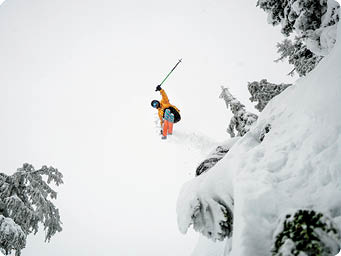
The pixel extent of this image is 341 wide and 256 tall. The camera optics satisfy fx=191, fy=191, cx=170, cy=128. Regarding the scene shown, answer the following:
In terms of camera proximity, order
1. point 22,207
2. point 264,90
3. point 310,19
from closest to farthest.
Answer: point 310,19, point 22,207, point 264,90

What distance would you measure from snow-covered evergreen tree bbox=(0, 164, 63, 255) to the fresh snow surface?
6166mm

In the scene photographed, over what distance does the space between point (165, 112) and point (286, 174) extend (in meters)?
13.5

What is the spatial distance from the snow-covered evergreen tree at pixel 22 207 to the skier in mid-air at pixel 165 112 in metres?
9.59

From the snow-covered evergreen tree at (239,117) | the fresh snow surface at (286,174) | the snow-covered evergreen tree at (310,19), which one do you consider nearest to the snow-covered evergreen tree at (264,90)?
the snow-covered evergreen tree at (239,117)

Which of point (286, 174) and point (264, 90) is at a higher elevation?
point (264, 90)

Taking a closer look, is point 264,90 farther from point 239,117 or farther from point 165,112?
point 165,112

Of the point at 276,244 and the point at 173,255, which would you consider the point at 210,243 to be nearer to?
the point at 276,244

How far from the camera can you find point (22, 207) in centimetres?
718

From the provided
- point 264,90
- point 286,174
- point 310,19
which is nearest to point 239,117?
point 264,90

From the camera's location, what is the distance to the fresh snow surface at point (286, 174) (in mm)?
2568

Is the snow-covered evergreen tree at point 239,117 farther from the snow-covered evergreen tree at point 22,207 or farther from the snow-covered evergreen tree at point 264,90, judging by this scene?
the snow-covered evergreen tree at point 22,207

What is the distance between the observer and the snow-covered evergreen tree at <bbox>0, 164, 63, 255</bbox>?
641cm

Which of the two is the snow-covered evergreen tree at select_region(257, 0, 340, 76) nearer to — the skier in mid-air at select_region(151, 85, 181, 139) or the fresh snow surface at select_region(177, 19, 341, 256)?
the fresh snow surface at select_region(177, 19, 341, 256)

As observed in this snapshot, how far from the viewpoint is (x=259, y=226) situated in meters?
2.63
